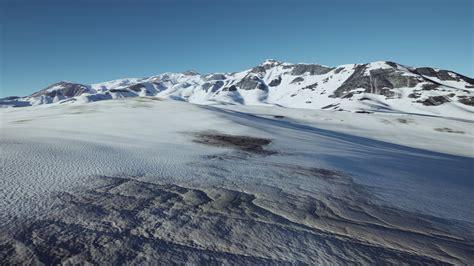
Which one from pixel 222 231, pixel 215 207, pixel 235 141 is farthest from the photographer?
pixel 235 141

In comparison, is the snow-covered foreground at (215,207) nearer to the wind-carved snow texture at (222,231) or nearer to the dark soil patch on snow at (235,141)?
the wind-carved snow texture at (222,231)

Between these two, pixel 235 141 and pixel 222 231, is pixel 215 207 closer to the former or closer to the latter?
pixel 222 231

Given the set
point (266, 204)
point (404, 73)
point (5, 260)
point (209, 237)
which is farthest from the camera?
point (404, 73)

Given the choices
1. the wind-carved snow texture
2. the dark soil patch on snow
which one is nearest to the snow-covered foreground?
the wind-carved snow texture

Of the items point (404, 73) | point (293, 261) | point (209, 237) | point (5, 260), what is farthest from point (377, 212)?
point (404, 73)

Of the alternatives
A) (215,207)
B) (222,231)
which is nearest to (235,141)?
(215,207)

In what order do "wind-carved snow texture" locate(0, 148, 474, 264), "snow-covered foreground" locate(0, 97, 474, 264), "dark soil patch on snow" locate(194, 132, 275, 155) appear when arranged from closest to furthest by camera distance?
1. "wind-carved snow texture" locate(0, 148, 474, 264)
2. "snow-covered foreground" locate(0, 97, 474, 264)
3. "dark soil patch on snow" locate(194, 132, 275, 155)

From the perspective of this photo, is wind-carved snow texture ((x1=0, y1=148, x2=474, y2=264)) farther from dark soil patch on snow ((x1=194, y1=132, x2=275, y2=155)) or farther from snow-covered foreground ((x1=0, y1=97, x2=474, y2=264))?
dark soil patch on snow ((x1=194, y1=132, x2=275, y2=155))

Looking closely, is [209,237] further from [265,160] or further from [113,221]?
[265,160]

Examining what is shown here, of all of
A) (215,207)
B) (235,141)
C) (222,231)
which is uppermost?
→ (235,141)

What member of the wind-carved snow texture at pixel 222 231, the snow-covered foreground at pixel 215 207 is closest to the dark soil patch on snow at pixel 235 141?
the snow-covered foreground at pixel 215 207

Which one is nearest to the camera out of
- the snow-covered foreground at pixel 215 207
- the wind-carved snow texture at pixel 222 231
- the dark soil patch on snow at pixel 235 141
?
the wind-carved snow texture at pixel 222 231
